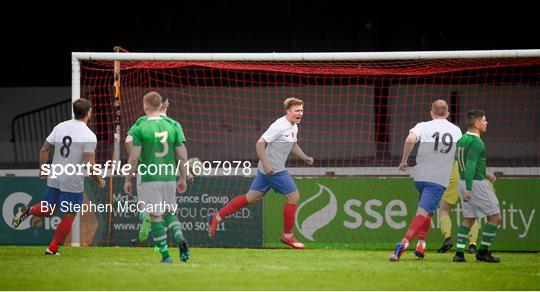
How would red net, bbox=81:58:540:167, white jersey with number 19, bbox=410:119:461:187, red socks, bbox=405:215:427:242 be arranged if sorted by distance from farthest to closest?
red net, bbox=81:58:540:167 < white jersey with number 19, bbox=410:119:461:187 < red socks, bbox=405:215:427:242

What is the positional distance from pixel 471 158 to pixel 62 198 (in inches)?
199

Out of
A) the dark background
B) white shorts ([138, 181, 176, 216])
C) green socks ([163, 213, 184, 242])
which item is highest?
the dark background

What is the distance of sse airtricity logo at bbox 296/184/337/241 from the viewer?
1513cm

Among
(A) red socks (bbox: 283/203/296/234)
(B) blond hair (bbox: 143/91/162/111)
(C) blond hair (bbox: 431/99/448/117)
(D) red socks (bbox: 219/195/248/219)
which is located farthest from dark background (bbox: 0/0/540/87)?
(B) blond hair (bbox: 143/91/162/111)

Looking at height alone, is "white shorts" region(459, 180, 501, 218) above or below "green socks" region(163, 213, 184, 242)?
above

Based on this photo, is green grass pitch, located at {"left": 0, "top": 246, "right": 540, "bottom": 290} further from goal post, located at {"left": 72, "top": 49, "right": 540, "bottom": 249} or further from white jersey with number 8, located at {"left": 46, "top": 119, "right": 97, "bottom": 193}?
goal post, located at {"left": 72, "top": 49, "right": 540, "bottom": 249}

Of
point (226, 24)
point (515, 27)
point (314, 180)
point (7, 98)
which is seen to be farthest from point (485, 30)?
point (7, 98)

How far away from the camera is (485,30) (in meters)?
22.4

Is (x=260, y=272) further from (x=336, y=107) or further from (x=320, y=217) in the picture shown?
(x=336, y=107)

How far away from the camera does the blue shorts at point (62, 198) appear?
12891 mm

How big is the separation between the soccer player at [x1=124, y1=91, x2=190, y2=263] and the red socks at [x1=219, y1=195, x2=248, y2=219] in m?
3.02

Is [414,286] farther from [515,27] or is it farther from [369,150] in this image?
[515,27]

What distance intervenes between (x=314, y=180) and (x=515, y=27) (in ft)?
29.7

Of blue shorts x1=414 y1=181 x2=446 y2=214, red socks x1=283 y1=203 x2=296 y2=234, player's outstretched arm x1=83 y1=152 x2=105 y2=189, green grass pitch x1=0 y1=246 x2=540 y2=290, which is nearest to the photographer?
green grass pitch x1=0 y1=246 x2=540 y2=290
